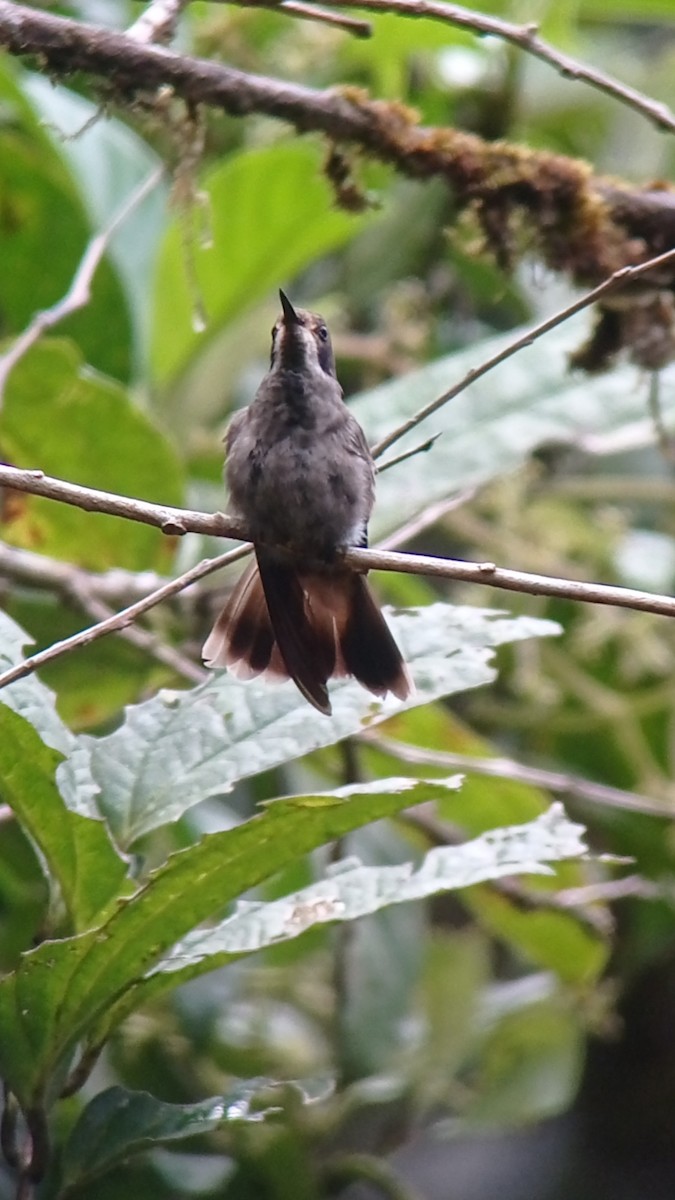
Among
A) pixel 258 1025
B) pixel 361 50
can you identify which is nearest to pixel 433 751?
pixel 258 1025

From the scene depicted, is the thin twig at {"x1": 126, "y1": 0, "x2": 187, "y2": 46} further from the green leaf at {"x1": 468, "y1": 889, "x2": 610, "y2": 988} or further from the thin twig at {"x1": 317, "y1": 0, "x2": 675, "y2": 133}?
the green leaf at {"x1": 468, "y1": 889, "x2": 610, "y2": 988}

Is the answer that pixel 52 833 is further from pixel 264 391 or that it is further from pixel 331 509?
pixel 264 391

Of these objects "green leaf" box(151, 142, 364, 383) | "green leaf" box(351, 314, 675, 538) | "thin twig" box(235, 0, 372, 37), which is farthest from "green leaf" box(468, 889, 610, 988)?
"thin twig" box(235, 0, 372, 37)

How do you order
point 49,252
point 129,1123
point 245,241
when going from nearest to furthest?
point 129,1123 < point 245,241 < point 49,252

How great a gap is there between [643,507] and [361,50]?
1.46 meters

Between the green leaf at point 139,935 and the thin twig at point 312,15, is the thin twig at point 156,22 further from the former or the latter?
the green leaf at point 139,935

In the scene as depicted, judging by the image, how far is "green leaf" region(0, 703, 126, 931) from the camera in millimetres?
1745

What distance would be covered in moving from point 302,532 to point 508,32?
785mm

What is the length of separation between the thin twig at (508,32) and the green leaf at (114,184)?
3.85 ft

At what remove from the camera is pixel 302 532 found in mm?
2320

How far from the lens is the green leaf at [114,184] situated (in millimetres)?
3205

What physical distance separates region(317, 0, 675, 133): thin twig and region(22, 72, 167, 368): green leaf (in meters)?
1.17

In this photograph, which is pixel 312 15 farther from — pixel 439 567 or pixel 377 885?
pixel 377 885

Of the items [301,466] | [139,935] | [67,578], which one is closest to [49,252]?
[67,578]
